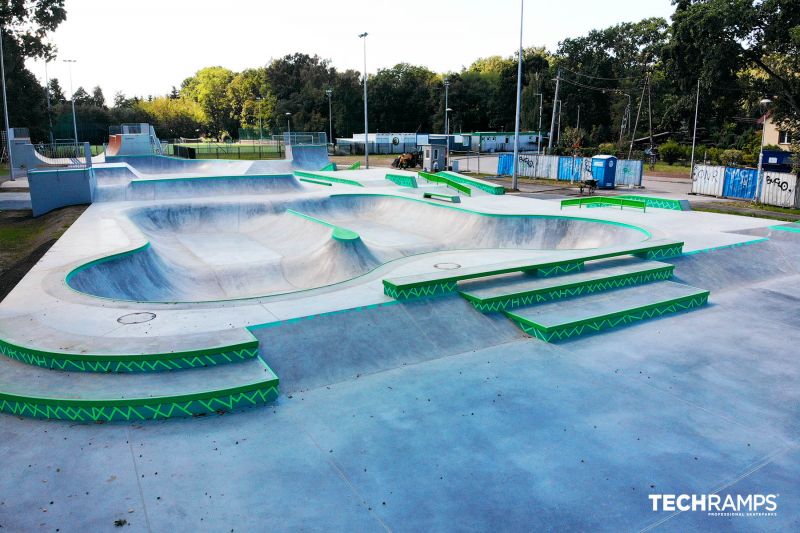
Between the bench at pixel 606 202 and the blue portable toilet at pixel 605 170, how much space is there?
347 inches

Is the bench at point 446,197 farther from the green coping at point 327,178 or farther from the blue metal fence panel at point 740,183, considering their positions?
the blue metal fence panel at point 740,183

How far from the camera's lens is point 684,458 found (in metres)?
5.82

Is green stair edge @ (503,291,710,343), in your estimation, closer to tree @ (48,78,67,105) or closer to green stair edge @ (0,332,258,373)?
green stair edge @ (0,332,258,373)

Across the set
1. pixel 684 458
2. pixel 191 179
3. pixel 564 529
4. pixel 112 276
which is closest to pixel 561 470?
pixel 564 529

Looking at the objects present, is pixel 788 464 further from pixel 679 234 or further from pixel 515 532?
pixel 679 234

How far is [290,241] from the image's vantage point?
62.2 ft

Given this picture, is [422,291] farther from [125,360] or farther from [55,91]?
[55,91]

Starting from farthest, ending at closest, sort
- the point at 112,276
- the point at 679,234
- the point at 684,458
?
the point at 679,234
the point at 112,276
the point at 684,458

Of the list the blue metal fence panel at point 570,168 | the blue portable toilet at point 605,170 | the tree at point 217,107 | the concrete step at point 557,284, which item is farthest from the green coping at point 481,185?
the tree at point 217,107

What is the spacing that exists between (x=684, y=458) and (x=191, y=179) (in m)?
25.2

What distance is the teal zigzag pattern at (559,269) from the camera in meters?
11.2

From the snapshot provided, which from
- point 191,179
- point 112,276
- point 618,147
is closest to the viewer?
point 112,276

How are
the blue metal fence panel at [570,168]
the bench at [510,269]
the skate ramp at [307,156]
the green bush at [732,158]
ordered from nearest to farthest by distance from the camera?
1. the bench at [510,269]
2. the blue metal fence panel at [570,168]
3. the skate ramp at [307,156]
4. the green bush at [732,158]

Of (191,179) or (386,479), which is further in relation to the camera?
(191,179)
